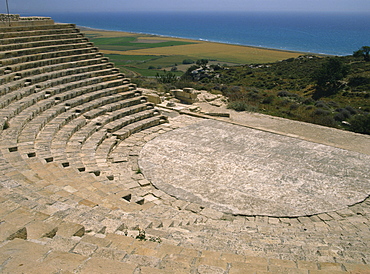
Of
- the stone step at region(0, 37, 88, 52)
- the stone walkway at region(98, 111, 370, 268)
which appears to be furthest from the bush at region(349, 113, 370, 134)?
the stone step at region(0, 37, 88, 52)

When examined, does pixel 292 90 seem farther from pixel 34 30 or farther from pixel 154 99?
pixel 34 30

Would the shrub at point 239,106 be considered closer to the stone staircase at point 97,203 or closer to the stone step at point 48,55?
the stone staircase at point 97,203

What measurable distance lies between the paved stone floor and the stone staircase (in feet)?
1.32

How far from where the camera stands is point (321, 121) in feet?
50.4

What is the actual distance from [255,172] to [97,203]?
191 inches

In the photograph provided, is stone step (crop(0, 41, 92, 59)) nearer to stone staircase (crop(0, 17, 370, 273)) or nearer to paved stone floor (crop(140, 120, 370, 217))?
stone staircase (crop(0, 17, 370, 273))

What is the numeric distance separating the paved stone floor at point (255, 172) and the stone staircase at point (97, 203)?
1.32ft

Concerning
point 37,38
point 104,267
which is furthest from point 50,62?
point 104,267

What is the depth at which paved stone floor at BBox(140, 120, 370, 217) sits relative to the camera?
306 inches

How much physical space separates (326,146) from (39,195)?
9.44 meters

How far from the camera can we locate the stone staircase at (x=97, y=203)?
A: 12.5ft

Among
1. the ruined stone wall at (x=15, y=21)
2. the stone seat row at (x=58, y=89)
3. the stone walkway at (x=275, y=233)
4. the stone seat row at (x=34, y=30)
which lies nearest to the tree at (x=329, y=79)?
the stone seat row at (x=58, y=89)

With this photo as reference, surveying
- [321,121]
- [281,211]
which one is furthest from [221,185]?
[321,121]

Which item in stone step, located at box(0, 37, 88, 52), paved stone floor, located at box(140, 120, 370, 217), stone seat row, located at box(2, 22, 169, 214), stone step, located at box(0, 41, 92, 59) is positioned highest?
stone step, located at box(0, 37, 88, 52)
